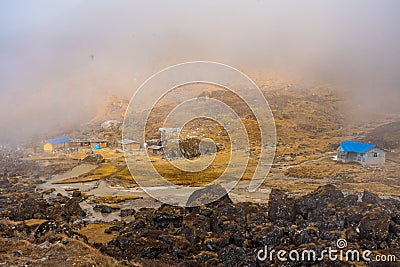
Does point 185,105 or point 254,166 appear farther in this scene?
point 185,105

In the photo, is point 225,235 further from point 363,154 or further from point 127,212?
point 363,154

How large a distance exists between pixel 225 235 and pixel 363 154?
1449 inches

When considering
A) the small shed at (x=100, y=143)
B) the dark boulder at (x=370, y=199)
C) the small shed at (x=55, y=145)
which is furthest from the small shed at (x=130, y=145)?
the dark boulder at (x=370, y=199)

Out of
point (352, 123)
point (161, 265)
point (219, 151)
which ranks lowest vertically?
point (161, 265)

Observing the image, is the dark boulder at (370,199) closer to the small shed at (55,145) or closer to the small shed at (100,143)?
the small shed at (100,143)

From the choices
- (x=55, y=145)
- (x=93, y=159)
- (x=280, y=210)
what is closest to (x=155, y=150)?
(x=93, y=159)

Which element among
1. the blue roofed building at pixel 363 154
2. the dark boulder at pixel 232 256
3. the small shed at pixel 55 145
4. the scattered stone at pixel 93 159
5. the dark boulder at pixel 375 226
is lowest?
the dark boulder at pixel 232 256

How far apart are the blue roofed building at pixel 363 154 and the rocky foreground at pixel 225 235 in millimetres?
28849

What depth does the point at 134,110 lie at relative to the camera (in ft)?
326

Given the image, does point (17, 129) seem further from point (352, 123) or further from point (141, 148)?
point (352, 123)

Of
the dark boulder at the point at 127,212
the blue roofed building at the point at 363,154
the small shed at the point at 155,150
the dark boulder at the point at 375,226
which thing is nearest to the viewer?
the dark boulder at the point at 375,226

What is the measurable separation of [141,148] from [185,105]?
30.5 meters

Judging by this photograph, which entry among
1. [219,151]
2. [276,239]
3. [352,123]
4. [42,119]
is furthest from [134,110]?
[276,239]

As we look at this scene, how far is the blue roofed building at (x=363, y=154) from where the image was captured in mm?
49500
